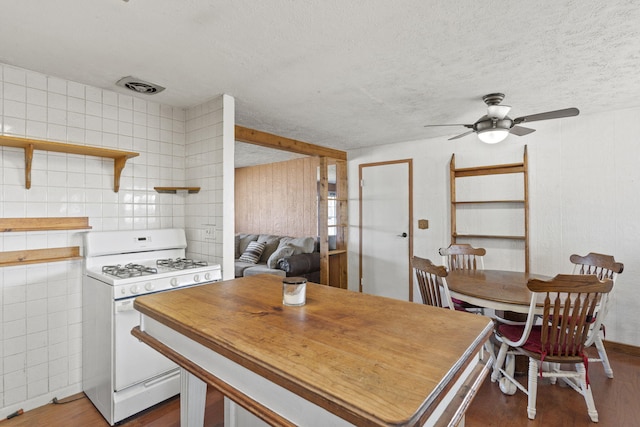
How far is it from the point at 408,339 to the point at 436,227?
3394 millimetres

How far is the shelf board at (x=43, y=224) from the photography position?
2.06m

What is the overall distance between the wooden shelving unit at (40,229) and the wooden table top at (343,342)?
4.92 ft

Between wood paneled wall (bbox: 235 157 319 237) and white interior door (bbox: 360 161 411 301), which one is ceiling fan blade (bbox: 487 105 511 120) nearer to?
white interior door (bbox: 360 161 411 301)

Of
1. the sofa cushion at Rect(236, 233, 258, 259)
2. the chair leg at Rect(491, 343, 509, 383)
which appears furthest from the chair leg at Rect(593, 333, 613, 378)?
the sofa cushion at Rect(236, 233, 258, 259)

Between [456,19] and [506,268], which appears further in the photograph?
[506,268]

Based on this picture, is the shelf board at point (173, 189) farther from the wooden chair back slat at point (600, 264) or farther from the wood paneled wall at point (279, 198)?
the wooden chair back slat at point (600, 264)

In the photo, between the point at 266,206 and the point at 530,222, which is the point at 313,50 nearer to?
the point at 530,222

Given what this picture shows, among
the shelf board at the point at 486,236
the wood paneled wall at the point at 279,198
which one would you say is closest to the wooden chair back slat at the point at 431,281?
the shelf board at the point at 486,236

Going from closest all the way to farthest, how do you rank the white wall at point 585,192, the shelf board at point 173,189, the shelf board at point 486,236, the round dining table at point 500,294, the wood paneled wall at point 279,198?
1. the round dining table at point 500,294
2. the shelf board at point 173,189
3. the white wall at point 585,192
4. the shelf board at point 486,236
5. the wood paneled wall at point 279,198

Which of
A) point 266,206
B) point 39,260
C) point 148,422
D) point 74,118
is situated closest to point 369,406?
point 148,422

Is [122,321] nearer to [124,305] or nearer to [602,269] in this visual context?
[124,305]

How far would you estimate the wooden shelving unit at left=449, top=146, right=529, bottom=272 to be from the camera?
10.8 feet

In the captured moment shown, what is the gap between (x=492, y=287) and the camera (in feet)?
7.85

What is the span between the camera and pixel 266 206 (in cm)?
615
